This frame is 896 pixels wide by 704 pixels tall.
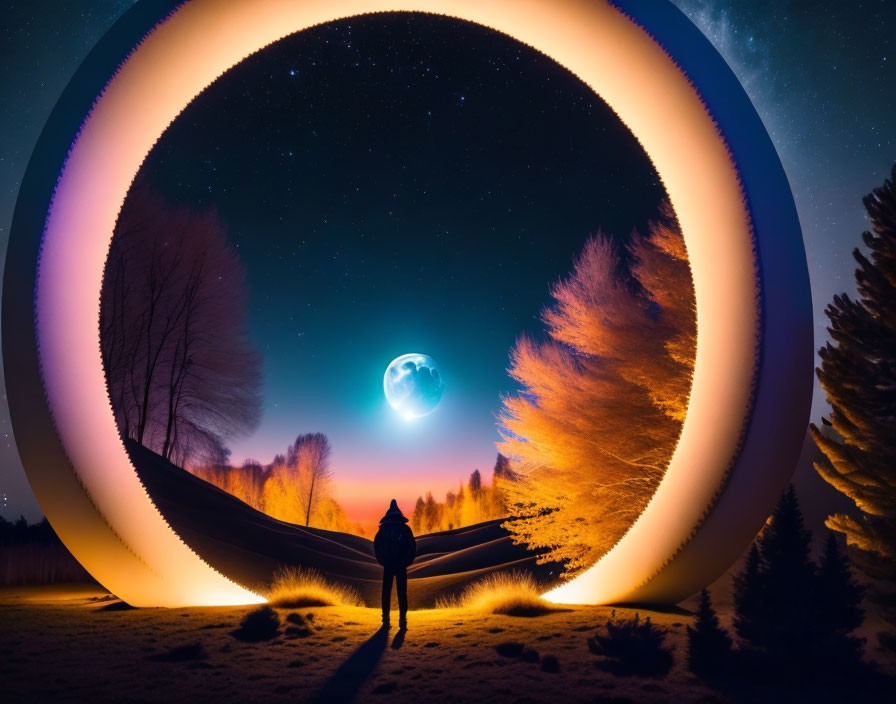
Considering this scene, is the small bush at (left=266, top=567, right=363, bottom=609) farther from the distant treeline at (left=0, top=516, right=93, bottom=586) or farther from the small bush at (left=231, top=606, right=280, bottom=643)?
the distant treeline at (left=0, top=516, right=93, bottom=586)

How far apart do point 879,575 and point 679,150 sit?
5057 mm

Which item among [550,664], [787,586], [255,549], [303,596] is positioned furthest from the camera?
[255,549]

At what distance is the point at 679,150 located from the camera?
18.4 feet

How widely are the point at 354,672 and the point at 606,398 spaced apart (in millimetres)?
6268

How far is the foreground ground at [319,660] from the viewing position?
396 centimetres

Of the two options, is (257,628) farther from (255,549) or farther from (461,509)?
(461,509)

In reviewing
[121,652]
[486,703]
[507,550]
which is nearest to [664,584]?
[486,703]

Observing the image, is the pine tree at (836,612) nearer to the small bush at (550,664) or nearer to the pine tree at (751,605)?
the pine tree at (751,605)

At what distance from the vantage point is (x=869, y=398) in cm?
670

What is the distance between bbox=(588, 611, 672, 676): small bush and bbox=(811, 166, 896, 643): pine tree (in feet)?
10.9

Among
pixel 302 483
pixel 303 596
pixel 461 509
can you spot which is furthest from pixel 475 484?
pixel 303 596

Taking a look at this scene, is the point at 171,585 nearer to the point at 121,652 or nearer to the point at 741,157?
the point at 121,652

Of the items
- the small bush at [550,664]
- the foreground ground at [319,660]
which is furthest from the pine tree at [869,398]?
the small bush at [550,664]

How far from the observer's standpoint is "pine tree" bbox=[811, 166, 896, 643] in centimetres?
636
